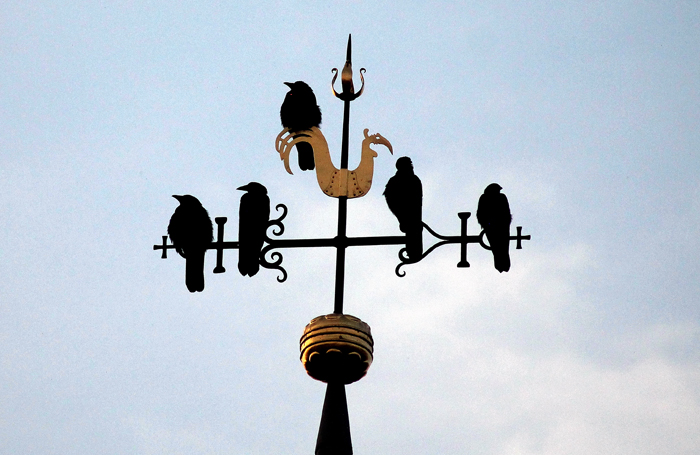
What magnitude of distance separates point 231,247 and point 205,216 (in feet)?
1.13

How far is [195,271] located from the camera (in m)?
8.41

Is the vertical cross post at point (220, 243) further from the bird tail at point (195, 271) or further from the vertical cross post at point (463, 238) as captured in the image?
the vertical cross post at point (463, 238)

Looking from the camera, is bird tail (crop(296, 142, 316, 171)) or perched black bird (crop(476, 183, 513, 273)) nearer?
perched black bird (crop(476, 183, 513, 273))

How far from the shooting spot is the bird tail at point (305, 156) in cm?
883

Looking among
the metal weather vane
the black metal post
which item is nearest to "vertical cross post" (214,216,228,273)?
the metal weather vane

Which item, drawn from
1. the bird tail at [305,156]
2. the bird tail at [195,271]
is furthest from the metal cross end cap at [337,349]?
the bird tail at [305,156]

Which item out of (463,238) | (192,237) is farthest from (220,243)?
(463,238)

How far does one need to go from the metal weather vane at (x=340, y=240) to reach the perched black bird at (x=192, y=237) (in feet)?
0.12

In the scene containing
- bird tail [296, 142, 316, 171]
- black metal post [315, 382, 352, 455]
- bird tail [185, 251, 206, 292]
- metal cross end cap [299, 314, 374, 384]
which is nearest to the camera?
black metal post [315, 382, 352, 455]

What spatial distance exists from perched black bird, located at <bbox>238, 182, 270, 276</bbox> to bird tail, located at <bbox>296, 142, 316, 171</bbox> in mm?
428

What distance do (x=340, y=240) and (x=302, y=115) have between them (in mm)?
1268

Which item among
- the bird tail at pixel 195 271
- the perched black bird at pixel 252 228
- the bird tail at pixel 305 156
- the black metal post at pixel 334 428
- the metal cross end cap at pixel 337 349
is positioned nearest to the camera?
the black metal post at pixel 334 428

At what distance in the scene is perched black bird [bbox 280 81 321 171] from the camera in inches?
350

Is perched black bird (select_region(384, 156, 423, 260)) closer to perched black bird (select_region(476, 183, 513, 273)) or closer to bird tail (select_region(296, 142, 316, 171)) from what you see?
perched black bird (select_region(476, 183, 513, 273))
